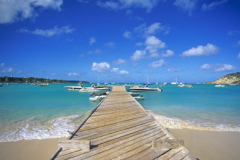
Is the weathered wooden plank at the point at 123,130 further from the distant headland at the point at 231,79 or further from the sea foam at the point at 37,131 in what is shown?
the distant headland at the point at 231,79

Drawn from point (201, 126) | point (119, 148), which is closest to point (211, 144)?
point (201, 126)

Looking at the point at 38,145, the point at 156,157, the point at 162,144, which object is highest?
the point at 162,144

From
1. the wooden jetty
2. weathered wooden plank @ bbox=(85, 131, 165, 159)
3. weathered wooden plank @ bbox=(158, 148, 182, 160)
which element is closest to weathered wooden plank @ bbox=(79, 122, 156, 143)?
the wooden jetty

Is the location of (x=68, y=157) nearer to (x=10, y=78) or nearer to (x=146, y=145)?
(x=146, y=145)

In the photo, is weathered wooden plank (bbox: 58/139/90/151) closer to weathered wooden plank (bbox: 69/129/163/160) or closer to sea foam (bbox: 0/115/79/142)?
weathered wooden plank (bbox: 69/129/163/160)

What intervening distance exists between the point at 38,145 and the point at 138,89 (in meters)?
34.4

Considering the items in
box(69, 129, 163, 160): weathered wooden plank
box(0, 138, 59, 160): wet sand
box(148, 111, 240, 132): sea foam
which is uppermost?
box(69, 129, 163, 160): weathered wooden plank

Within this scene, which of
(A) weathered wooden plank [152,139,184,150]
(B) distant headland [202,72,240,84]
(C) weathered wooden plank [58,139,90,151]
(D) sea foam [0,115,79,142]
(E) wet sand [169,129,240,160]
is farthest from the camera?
(B) distant headland [202,72,240,84]

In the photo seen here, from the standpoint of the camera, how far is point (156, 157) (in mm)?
3746

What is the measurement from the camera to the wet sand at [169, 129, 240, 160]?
5766 millimetres

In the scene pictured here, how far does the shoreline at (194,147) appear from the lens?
18.5 feet

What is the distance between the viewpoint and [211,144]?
6754 millimetres

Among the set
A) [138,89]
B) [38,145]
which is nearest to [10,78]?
[138,89]

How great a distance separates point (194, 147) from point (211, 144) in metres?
1.17
